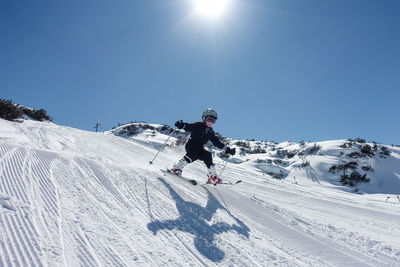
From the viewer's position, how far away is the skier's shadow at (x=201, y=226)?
2.31m

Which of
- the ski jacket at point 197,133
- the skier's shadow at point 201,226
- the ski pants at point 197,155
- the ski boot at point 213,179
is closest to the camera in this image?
the skier's shadow at point 201,226

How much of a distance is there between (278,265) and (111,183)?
275cm

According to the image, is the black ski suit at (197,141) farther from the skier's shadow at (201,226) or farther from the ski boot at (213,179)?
the skier's shadow at (201,226)

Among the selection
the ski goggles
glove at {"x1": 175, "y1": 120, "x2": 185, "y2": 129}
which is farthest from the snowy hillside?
the ski goggles

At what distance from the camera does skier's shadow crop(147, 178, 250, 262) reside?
2.31 meters

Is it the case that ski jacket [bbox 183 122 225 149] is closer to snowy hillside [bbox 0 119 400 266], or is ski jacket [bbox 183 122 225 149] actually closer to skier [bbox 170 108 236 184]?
skier [bbox 170 108 236 184]

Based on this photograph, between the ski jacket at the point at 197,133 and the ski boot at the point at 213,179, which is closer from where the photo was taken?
the ski boot at the point at 213,179

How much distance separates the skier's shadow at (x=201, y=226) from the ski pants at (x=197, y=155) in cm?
213

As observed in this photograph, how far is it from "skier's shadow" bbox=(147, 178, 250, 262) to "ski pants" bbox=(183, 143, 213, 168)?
2.13 m

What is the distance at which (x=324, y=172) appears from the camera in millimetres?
14312

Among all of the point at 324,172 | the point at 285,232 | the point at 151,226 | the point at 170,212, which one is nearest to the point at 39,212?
the point at 151,226

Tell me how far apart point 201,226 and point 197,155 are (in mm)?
3316

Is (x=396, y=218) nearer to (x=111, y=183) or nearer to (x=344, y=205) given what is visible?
(x=344, y=205)

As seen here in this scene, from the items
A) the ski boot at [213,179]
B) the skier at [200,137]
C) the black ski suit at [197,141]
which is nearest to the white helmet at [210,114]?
the skier at [200,137]
